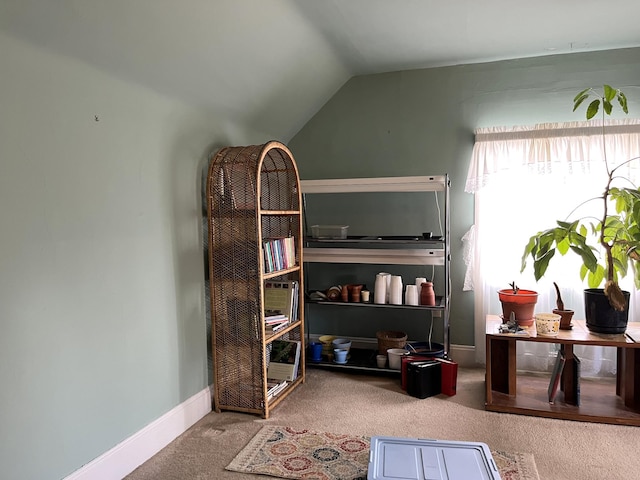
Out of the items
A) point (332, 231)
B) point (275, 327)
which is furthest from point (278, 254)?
point (332, 231)

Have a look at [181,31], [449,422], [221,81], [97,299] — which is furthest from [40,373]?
[449,422]

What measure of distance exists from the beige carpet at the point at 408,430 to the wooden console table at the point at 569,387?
70 millimetres

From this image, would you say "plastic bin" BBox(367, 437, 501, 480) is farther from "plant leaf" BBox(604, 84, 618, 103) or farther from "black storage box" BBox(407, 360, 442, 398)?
"plant leaf" BBox(604, 84, 618, 103)

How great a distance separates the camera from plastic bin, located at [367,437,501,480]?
1.86 meters

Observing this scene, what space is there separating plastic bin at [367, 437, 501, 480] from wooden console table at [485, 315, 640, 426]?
42.1 inches

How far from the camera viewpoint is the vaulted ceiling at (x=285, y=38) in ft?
6.52

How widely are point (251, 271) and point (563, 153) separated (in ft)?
7.72

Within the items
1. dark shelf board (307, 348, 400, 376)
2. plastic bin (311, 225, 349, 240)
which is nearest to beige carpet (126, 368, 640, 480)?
dark shelf board (307, 348, 400, 376)

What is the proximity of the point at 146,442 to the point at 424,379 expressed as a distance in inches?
67.9

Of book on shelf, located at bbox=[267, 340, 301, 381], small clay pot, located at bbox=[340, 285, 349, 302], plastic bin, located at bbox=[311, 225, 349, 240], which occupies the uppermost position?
plastic bin, located at bbox=[311, 225, 349, 240]

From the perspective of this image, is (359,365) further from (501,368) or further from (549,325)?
(549,325)

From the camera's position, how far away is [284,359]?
10.7ft

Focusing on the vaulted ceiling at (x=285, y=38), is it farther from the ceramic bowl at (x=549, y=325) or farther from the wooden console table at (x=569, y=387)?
the wooden console table at (x=569, y=387)

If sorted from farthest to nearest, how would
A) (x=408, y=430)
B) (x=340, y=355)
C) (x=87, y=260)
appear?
(x=340, y=355) → (x=408, y=430) → (x=87, y=260)
